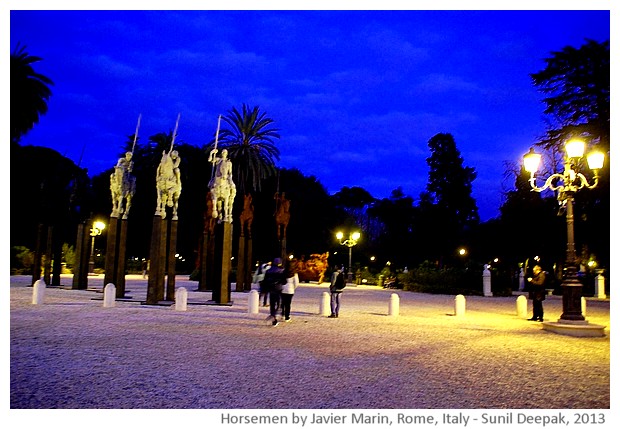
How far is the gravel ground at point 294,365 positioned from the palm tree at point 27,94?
91.9ft

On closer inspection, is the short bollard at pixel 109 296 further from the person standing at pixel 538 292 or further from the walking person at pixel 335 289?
the person standing at pixel 538 292

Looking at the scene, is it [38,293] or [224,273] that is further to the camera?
[224,273]

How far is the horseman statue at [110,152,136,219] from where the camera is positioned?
22.5 metres

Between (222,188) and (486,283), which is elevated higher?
(222,188)

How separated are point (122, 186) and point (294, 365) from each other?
57.5 feet

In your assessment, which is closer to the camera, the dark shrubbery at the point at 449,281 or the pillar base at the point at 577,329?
the pillar base at the point at 577,329

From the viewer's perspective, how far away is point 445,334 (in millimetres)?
12039

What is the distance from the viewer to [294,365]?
802cm

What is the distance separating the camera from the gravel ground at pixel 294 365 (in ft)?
19.9

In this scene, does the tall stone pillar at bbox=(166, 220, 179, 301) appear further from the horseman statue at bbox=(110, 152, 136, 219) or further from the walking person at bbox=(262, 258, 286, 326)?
the walking person at bbox=(262, 258, 286, 326)

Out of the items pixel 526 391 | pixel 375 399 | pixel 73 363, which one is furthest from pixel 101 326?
pixel 526 391

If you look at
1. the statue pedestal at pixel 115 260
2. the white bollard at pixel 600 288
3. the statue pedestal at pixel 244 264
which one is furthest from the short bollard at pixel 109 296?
the white bollard at pixel 600 288

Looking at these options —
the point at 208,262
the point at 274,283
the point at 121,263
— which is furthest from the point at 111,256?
the point at 274,283

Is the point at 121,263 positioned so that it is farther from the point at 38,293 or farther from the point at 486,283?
the point at 486,283
